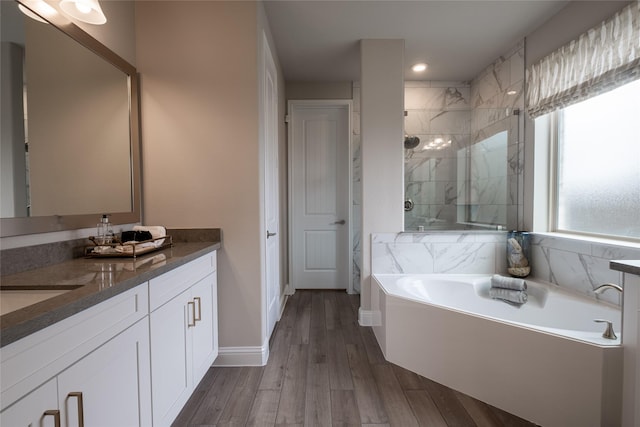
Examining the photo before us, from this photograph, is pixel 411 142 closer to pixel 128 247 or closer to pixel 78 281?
pixel 128 247

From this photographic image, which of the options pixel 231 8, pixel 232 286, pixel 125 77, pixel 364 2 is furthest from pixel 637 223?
pixel 125 77

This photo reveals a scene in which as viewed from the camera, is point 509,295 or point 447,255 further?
point 447,255

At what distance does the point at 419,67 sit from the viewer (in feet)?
10.5

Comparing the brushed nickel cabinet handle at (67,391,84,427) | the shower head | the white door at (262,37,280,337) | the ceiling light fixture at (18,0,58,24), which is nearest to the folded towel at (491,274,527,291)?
the shower head

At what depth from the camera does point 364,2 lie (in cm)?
219

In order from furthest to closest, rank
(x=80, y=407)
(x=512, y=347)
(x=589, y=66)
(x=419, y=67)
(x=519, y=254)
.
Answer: (x=419, y=67), (x=519, y=254), (x=589, y=66), (x=512, y=347), (x=80, y=407)

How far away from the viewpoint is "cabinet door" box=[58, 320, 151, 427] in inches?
31.3

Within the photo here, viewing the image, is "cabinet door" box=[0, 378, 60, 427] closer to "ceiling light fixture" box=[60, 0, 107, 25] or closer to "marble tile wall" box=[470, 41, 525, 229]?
"ceiling light fixture" box=[60, 0, 107, 25]

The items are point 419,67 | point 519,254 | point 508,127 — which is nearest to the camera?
point 519,254

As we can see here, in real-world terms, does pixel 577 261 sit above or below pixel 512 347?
above

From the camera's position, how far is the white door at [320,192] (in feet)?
12.0

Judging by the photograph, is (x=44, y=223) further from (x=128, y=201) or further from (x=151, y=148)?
(x=151, y=148)

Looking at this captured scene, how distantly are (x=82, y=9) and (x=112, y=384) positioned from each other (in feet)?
5.14

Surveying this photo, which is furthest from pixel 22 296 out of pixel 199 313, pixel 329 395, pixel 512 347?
pixel 512 347
